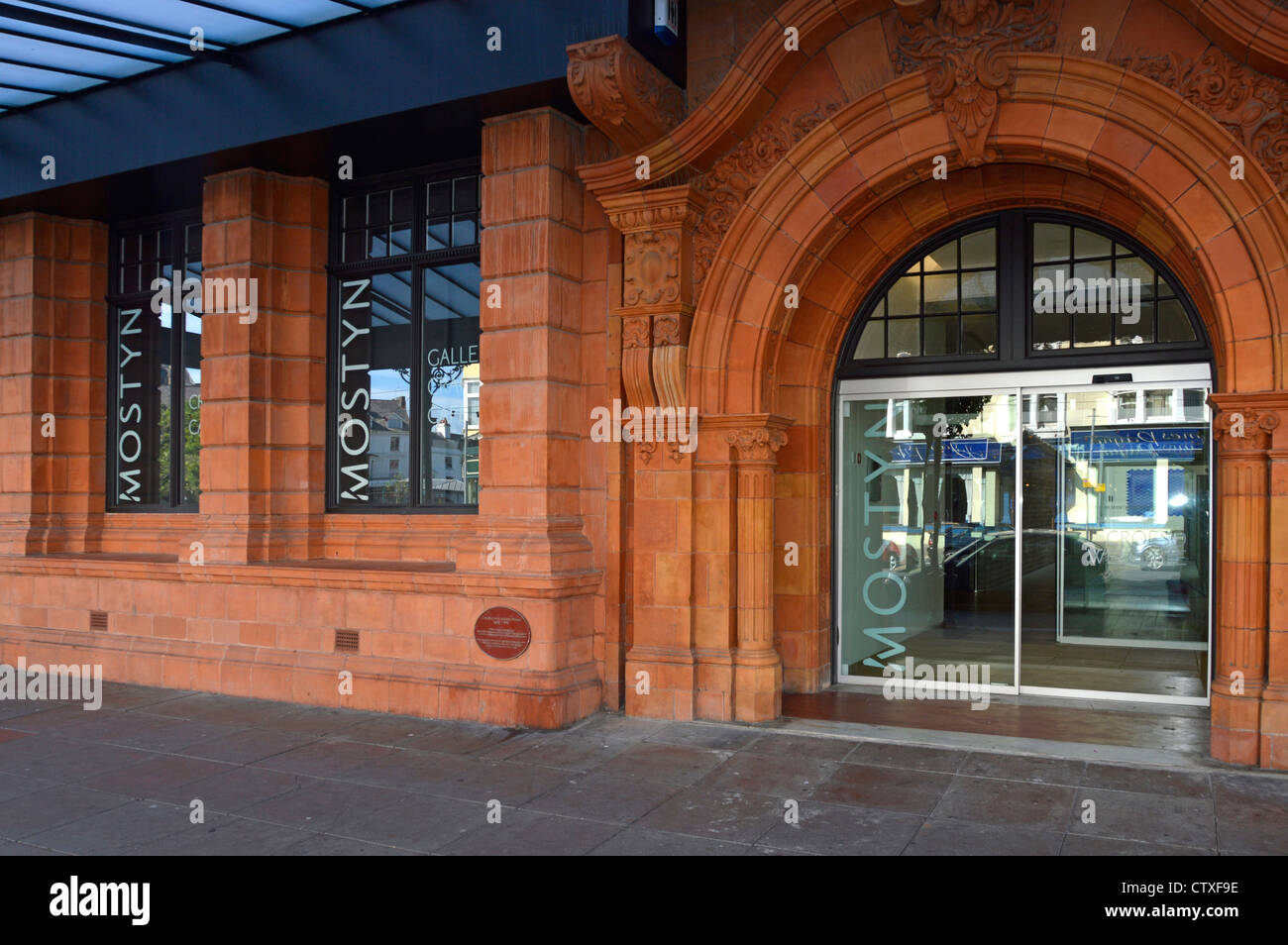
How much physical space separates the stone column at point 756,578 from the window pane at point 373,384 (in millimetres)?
3657

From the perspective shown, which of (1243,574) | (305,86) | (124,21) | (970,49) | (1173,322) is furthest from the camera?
(305,86)

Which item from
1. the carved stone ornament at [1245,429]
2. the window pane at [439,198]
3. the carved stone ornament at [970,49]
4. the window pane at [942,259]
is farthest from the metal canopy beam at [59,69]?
the carved stone ornament at [1245,429]

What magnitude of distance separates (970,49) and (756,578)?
14.3 ft

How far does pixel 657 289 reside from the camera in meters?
8.45

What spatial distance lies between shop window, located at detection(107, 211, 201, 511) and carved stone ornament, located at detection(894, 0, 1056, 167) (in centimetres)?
823

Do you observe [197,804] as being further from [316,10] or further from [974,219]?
[974,219]

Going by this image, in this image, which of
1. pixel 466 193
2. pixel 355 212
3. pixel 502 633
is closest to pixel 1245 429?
pixel 502 633

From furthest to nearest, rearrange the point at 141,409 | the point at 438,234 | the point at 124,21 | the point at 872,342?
1. the point at 141,409
2. the point at 438,234
3. the point at 872,342
4. the point at 124,21

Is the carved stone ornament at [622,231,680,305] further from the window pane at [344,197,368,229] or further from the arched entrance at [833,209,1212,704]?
the window pane at [344,197,368,229]

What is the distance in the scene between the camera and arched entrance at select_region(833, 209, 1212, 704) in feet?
28.0

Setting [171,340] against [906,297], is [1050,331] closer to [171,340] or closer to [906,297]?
[906,297]

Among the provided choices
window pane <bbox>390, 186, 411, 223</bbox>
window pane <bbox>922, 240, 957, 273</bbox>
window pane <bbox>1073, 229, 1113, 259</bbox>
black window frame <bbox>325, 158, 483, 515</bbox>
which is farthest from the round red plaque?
window pane <bbox>1073, 229, 1113, 259</bbox>

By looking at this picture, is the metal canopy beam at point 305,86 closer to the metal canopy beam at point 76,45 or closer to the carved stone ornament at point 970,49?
the metal canopy beam at point 76,45

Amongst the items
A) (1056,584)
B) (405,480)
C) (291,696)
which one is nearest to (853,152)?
(1056,584)
